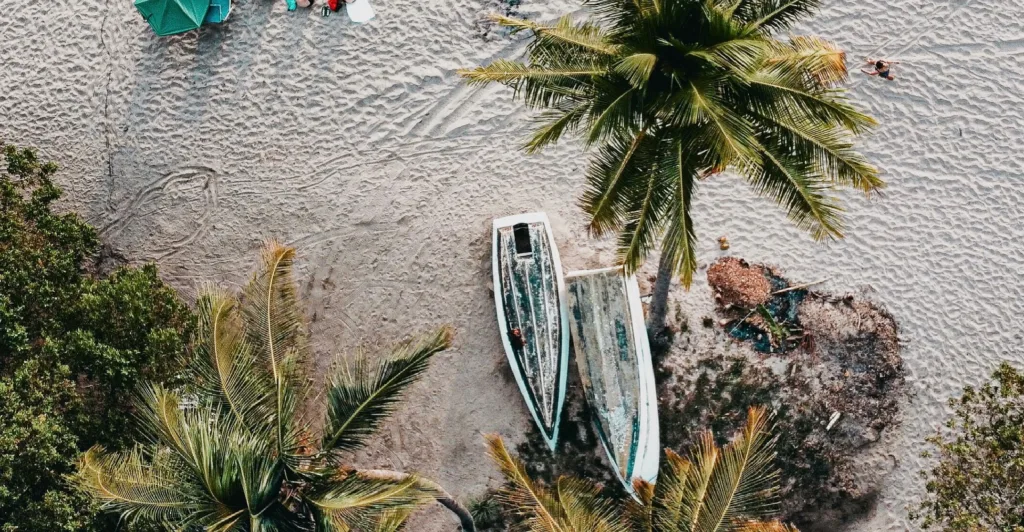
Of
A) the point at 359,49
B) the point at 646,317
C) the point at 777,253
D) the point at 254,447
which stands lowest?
the point at 254,447

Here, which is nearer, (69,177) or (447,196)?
(447,196)

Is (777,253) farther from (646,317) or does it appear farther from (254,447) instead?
(254,447)

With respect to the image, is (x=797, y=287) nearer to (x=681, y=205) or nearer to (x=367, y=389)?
(x=681, y=205)

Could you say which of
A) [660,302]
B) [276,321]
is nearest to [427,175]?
[276,321]

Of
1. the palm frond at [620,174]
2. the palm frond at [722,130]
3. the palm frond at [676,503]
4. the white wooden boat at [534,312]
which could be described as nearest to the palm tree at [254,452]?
the palm frond at [620,174]

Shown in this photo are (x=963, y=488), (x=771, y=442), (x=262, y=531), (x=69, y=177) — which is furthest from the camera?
(x=69, y=177)

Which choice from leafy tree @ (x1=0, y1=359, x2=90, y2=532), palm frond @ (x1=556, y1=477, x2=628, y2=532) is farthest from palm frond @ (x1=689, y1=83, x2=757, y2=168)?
leafy tree @ (x1=0, y1=359, x2=90, y2=532)

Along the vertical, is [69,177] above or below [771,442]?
above

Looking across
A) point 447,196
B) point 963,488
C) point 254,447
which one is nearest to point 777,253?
point 963,488
